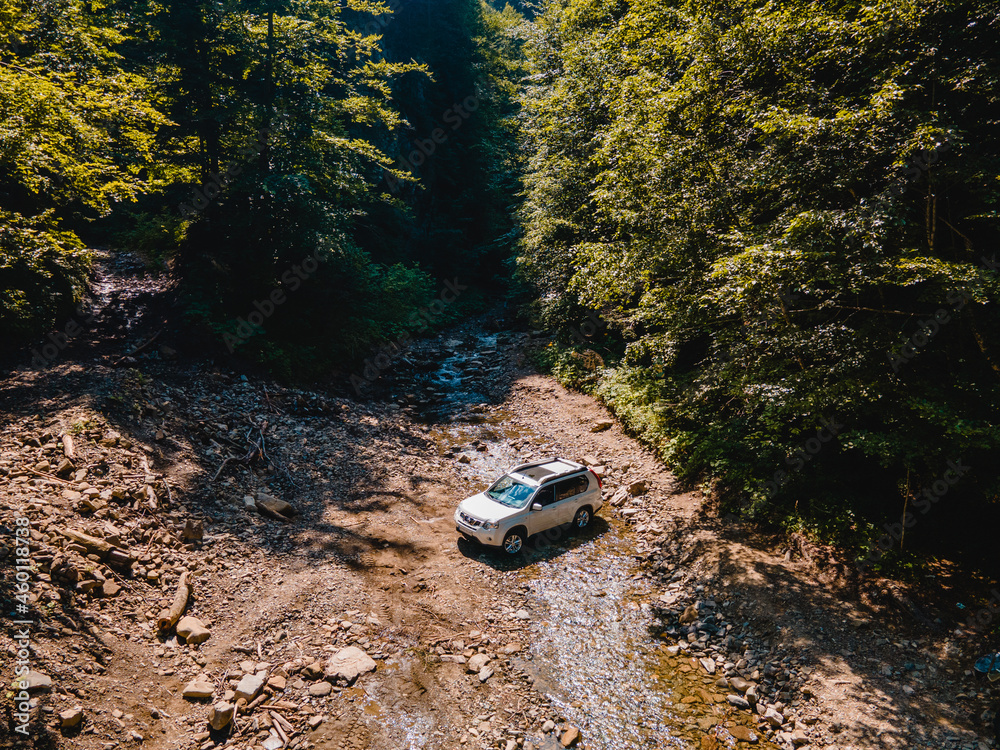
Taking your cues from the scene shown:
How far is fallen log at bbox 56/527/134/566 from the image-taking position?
802 centimetres

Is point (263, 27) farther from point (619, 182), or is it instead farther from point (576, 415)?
point (576, 415)

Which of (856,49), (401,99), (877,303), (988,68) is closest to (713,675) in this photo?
(877,303)

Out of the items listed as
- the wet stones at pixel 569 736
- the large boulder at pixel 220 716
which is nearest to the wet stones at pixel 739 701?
the wet stones at pixel 569 736

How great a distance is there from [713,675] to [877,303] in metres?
7.61

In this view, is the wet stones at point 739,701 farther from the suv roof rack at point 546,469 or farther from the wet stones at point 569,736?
the suv roof rack at point 546,469

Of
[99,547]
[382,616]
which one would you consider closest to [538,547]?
[382,616]

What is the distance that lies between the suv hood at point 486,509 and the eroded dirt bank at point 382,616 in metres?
1.01

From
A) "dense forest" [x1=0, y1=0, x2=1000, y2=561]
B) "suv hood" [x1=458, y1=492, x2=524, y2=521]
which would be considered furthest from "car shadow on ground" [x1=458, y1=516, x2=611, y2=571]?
"dense forest" [x1=0, y1=0, x2=1000, y2=561]

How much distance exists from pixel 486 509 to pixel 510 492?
0.78 meters

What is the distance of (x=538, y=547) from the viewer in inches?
470

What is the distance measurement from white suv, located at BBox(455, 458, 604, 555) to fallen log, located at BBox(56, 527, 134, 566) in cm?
651

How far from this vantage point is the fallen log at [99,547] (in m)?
8.02

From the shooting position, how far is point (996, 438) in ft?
22.1

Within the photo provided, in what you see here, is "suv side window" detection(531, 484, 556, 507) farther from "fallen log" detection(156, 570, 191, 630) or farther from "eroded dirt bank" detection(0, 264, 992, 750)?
"fallen log" detection(156, 570, 191, 630)
